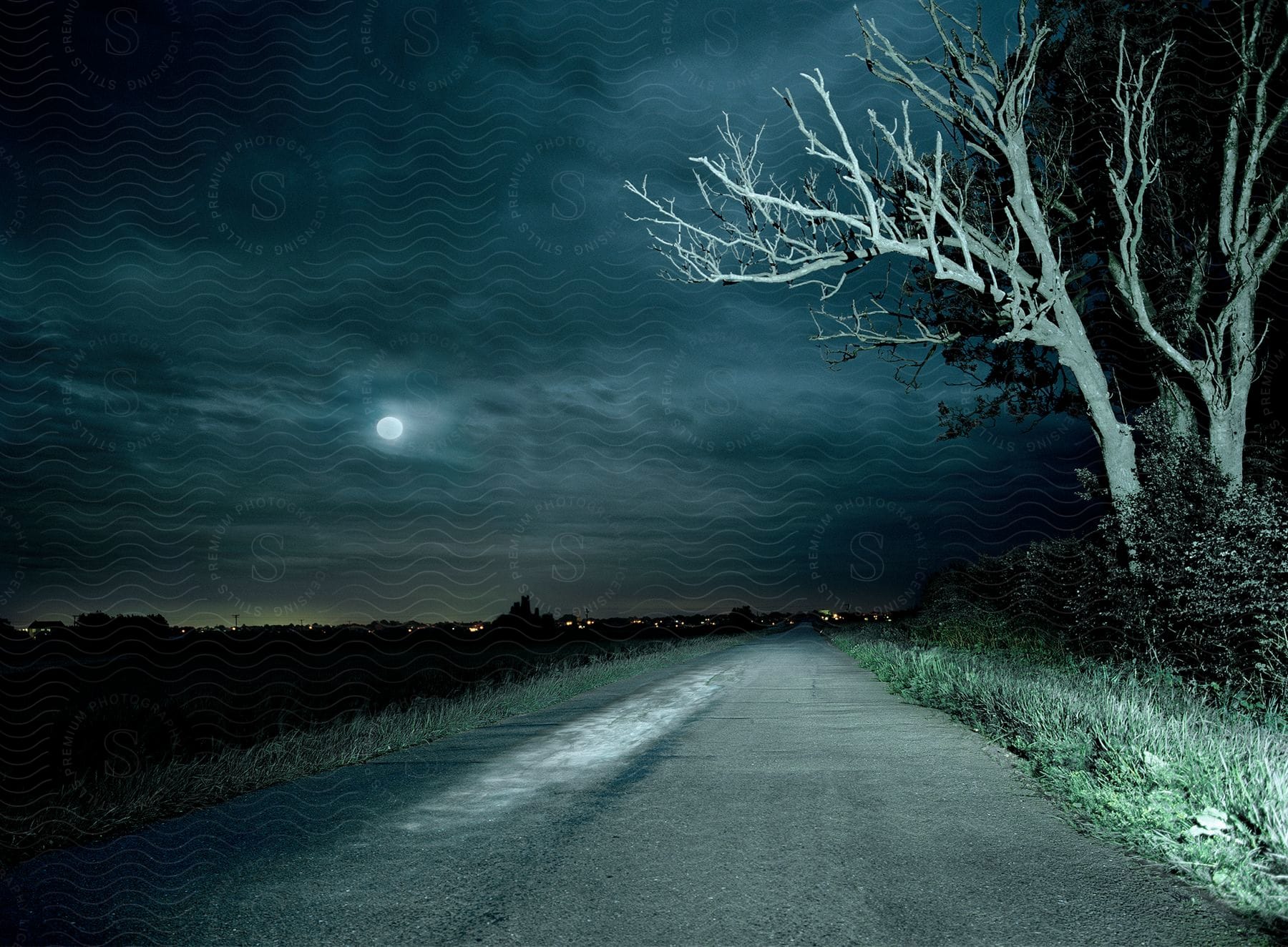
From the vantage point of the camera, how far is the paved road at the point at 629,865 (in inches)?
136

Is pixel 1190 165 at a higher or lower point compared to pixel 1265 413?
higher

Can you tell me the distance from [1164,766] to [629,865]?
354 cm

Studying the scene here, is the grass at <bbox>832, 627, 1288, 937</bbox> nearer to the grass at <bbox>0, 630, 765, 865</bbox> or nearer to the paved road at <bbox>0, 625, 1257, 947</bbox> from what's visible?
the paved road at <bbox>0, 625, 1257, 947</bbox>

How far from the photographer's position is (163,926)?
361 centimetres

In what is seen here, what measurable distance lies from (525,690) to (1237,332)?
48.2 ft

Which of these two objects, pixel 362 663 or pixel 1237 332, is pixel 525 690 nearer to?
pixel 1237 332

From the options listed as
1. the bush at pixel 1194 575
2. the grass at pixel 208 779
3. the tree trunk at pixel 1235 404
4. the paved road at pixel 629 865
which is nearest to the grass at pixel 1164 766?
the paved road at pixel 629 865

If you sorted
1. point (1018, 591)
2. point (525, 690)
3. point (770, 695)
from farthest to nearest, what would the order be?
point (1018, 591), point (525, 690), point (770, 695)

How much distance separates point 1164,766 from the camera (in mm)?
4734

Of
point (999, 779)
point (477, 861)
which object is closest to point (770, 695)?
point (999, 779)

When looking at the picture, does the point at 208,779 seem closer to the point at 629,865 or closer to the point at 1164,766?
the point at 629,865

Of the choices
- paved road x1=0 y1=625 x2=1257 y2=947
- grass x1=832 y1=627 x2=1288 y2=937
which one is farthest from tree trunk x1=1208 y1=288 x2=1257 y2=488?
paved road x1=0 y1=625 x2=1257 y2=947

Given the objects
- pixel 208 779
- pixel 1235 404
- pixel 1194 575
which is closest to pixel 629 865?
pixel 208 779

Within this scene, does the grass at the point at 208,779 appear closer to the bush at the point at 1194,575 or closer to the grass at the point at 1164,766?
the grass at the point at 1164,766
